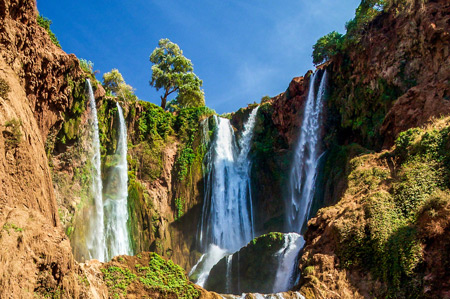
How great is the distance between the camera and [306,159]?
2608cm

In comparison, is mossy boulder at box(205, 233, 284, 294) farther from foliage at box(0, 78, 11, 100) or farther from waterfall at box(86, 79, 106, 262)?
foliage at box(0, 78, 11, 100)

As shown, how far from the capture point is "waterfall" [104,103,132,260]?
840 inches

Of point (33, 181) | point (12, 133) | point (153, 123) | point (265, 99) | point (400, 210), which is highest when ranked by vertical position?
point (265, 99)

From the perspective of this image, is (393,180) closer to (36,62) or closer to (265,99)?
(36,62)

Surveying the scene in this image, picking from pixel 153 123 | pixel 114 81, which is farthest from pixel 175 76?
pixel 153 123

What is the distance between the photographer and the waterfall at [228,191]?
2695 cm

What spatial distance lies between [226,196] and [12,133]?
20474 mm

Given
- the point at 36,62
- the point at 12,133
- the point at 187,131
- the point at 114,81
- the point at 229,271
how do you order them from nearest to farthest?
the point at 12,133
the point at 36,62
the point at 229,271
the point at 187,131
the point at 114,81

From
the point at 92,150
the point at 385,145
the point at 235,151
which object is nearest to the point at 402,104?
the point at 385,145

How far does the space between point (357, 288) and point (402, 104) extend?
9982mm

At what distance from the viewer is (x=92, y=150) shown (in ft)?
73.5

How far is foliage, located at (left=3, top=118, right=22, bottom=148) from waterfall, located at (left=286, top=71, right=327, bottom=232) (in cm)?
1835

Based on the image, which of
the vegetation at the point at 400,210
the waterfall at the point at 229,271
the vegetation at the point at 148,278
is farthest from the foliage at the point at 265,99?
the vegetation at the point at 148,278

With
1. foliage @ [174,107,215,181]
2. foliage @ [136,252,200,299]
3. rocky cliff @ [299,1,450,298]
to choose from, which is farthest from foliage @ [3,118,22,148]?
foliage @ [174,107,215,181]
